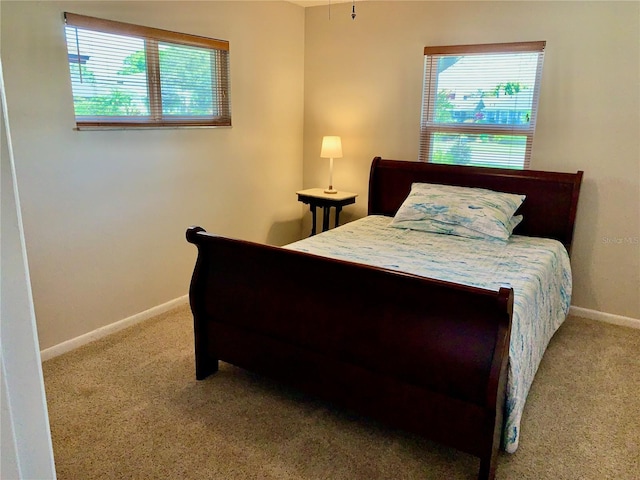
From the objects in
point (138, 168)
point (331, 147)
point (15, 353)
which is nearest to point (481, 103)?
point (331, 147)

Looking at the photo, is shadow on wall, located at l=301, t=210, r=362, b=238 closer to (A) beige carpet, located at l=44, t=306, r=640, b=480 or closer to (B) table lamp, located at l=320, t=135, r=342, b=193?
(B) table lamp, located at l=320, t=135, r=342, b=193

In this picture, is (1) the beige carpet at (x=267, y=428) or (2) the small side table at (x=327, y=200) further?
(2) the small side table at (x=327, y=200)

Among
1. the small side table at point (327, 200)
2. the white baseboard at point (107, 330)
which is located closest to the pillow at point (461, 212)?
the small side table at point (327, 200)

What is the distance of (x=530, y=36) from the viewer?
3.30m

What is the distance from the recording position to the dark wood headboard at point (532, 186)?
10.7ft

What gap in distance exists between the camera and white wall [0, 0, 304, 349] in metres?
2.54

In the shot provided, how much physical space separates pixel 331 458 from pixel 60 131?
226cm

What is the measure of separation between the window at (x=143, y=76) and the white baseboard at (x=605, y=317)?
120 inches

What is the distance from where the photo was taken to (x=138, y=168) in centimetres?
310

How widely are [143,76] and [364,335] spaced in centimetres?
223

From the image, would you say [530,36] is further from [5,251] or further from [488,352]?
[5,251]

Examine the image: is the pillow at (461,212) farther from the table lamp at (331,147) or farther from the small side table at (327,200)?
the table lamp at (331,147)

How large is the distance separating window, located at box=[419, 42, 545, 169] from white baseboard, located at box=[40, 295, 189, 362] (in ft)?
7.67

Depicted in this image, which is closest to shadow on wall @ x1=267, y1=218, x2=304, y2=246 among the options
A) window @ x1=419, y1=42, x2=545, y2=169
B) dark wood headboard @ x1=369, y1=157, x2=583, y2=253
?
dark wood headboard @ x1=369, y1=157, x2=583, y2=253
